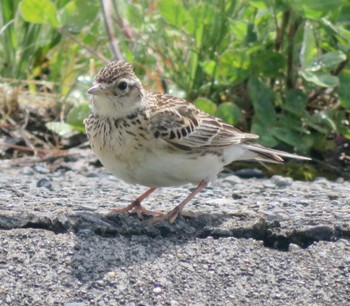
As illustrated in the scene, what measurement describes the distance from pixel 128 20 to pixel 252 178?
2095mm

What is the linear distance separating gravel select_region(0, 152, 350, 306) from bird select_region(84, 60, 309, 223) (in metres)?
0.25

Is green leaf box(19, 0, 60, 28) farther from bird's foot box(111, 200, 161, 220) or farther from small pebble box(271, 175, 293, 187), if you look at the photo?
bird's foot box(111, 200, 161, 220)

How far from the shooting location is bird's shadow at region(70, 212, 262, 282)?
503 cm

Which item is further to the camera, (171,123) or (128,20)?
(128,20)

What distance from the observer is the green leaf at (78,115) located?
836 centimetres

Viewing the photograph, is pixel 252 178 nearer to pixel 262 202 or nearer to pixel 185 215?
pixel 262 202

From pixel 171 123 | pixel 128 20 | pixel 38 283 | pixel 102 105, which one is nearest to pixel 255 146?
pixel 171 123

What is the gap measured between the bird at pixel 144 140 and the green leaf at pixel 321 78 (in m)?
1.69

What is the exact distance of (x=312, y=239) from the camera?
18.1 ft


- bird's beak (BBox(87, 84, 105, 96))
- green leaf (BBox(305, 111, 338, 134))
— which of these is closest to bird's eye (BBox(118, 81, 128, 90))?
bird's beak (BBox(87, 84, 105, 96))

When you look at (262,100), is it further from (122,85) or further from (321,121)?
(122,85)

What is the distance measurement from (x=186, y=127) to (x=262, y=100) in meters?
2.11

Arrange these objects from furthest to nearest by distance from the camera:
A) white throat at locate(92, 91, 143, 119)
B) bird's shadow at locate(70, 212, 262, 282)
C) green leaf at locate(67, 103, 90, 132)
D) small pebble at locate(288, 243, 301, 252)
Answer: green leaf at locate(67, 103, 90, 132)
white throat at locate(92, 91, 143, 119)
small pebble at locate(288, 243, 301, 252)
bird's shadow at locate(70, 212, 262, 282)

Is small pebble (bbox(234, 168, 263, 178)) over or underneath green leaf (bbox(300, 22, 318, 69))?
underneath
